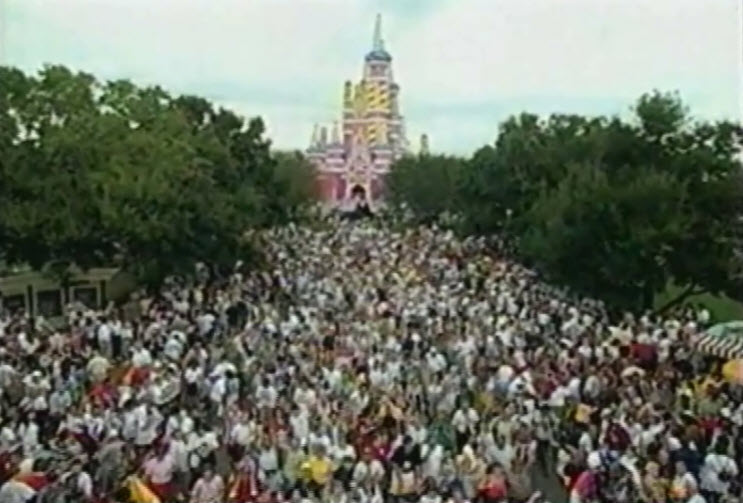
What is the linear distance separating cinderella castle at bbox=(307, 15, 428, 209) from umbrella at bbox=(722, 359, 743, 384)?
106m

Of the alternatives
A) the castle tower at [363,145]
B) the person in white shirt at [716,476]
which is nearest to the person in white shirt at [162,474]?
the person in white shirt at [716,476]

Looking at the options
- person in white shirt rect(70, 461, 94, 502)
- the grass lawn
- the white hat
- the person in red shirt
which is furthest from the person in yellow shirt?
the grass lawn

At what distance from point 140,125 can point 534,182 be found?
46.3 ft

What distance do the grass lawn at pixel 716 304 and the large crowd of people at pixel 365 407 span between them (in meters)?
4.38

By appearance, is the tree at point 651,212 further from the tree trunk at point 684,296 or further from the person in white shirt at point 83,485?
the person in white shirt at point 83,485

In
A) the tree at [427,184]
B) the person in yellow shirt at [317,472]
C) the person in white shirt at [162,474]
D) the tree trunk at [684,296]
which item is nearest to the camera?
the person in white shirt at [162,474]

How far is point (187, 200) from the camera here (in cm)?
3619

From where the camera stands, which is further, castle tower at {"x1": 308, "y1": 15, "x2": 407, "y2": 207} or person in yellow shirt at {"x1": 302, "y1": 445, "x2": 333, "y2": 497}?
castle tower at {"x1": 308, "y1": 15, "x2": 407, "y2": 207}

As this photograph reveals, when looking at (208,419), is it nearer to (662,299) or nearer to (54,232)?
(54,232)

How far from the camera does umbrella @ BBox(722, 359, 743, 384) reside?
1871cm

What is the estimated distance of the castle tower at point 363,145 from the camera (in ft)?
416

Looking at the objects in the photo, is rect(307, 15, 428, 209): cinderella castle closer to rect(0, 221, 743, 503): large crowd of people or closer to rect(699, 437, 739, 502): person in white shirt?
rect(0, 221, 743, 503): large crowd of people

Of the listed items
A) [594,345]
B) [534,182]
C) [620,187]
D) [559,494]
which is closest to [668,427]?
[559,494]

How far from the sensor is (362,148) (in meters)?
130
